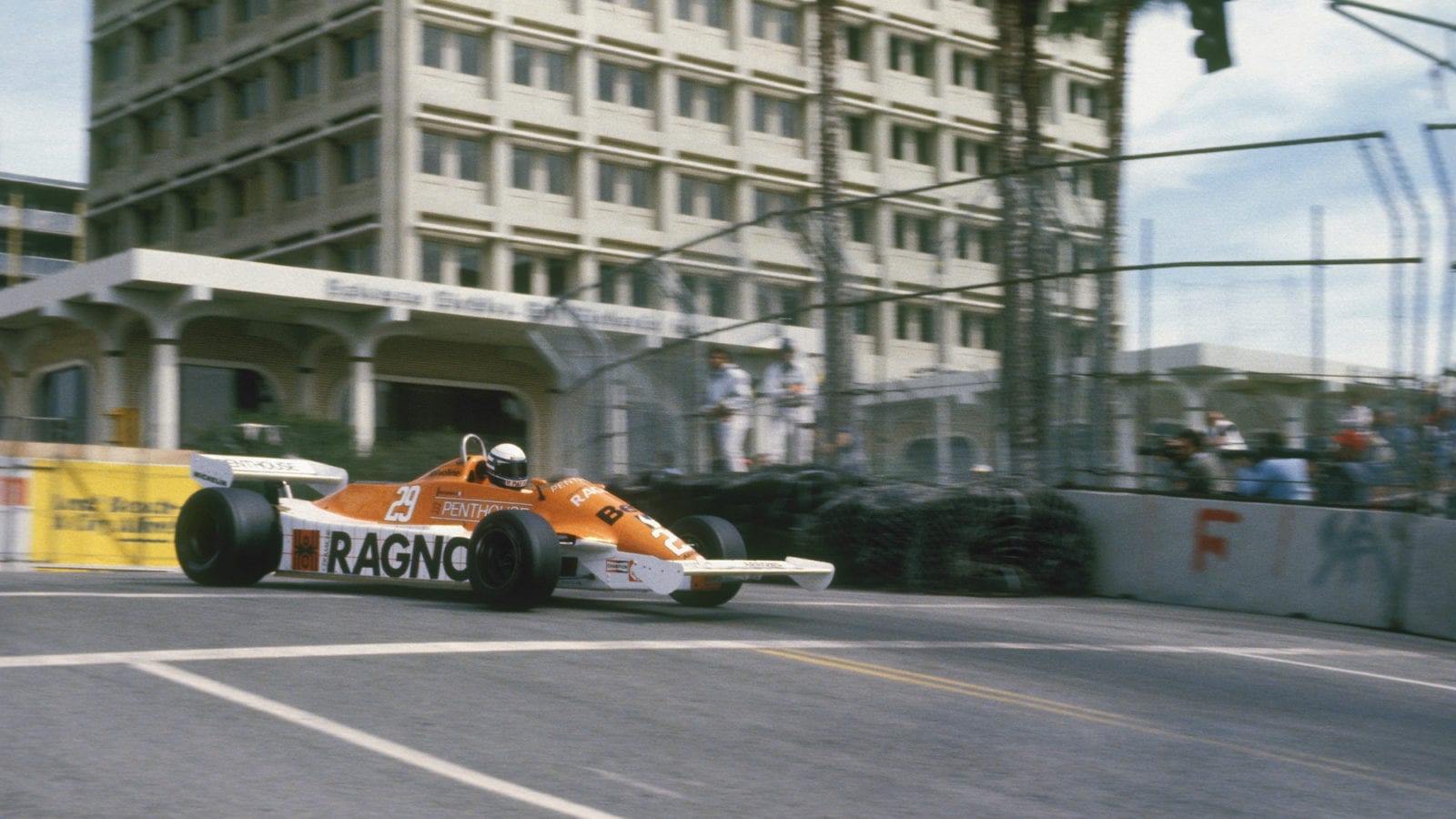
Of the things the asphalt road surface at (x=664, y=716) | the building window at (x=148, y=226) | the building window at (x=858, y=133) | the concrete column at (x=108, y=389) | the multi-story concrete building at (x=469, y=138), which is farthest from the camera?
the building window at (x=858, y=133)

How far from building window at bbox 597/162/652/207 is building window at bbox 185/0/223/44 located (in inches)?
449

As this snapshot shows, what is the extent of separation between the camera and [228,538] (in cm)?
1144

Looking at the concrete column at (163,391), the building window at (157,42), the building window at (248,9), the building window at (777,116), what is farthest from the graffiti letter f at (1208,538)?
the building window at (157,42)

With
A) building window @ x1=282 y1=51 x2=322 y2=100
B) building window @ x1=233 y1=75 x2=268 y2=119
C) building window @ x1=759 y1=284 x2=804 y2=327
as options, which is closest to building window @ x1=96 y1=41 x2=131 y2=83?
building window @ x1=233 y1=75 x2=268 y2=119

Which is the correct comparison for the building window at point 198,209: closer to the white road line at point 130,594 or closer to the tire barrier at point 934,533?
the tire barrier at point 934,533

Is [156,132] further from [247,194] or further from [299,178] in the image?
[299,178]

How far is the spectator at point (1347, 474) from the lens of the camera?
13055 millimetres

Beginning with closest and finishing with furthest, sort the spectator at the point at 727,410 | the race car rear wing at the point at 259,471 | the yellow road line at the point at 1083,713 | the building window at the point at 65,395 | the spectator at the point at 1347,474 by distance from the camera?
the yellow road line at the point at 1083,713 < the race car rear wing at the point at 259,471 < the spectator at the point at 1347,474 < the spectator at the point at 727,410 < the building window at the point at 65,395

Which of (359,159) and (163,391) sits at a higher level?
(359,159)

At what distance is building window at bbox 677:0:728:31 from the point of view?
147 ft

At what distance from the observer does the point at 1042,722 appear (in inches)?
278

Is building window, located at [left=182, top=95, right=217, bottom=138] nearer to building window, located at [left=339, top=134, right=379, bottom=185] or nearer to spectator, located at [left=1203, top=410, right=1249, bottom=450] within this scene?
building window, located at [left=339, top=134, right=379, bottom=185]

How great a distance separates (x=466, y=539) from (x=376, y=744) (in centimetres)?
480

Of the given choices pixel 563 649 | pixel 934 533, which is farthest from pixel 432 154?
pixel 563 649
